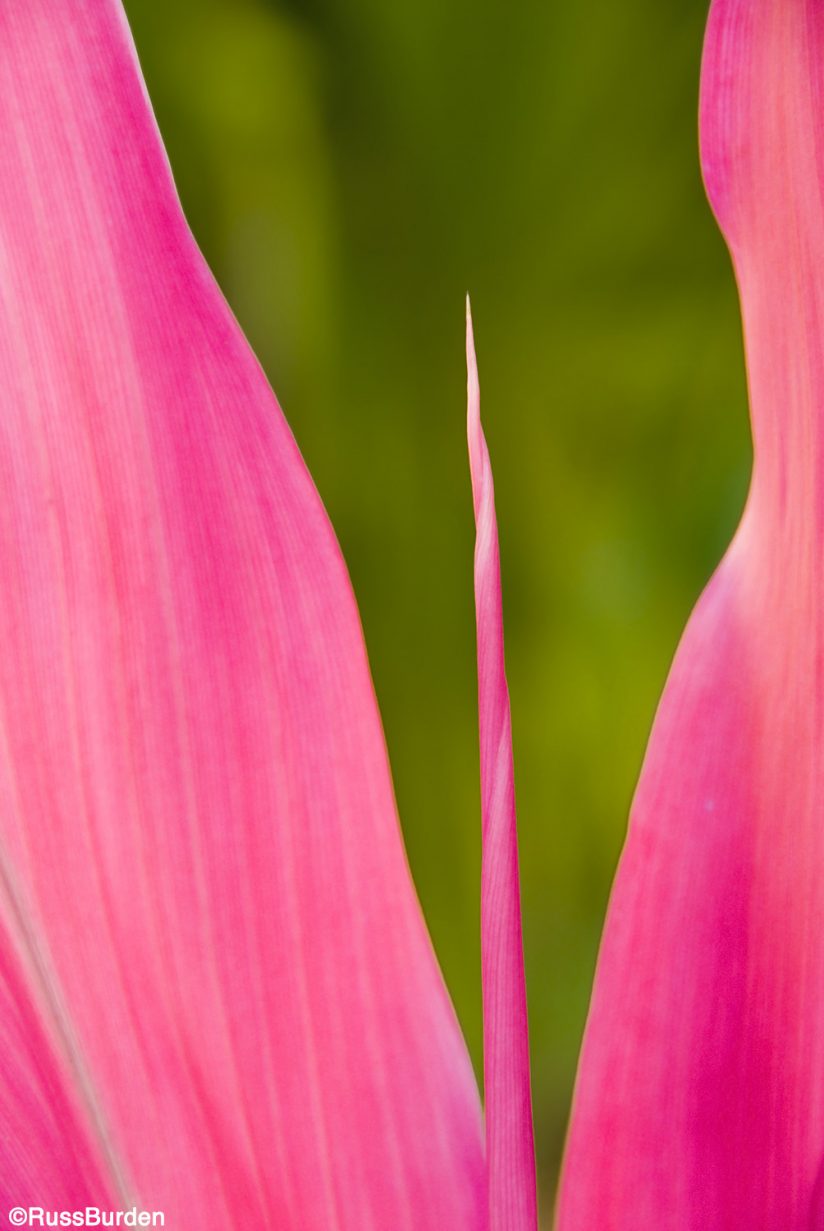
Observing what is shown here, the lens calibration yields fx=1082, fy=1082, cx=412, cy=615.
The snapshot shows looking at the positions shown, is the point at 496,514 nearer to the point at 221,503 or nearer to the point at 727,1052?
the point at 221,503

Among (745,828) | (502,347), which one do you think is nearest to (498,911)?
(745,828)

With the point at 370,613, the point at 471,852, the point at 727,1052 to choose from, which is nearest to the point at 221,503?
the point at 370,613

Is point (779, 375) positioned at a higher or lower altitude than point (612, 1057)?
higher
